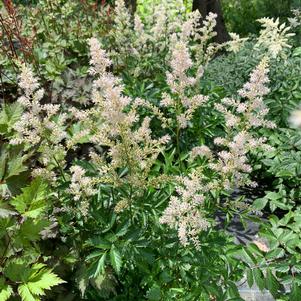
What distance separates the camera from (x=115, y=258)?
2.09 meters

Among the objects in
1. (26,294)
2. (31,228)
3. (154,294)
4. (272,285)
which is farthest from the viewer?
(272,285)

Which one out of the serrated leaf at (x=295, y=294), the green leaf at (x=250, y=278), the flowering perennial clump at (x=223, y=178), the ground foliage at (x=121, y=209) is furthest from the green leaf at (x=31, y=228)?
the serrated leaf at (x=295, y=294)

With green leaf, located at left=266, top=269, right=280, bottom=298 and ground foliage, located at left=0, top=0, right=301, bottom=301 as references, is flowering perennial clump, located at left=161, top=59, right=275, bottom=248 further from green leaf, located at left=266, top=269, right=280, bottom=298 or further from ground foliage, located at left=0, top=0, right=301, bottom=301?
green leaf, located at left=266, top=269, right=280, bottom=298

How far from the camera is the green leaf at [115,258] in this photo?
207 cm

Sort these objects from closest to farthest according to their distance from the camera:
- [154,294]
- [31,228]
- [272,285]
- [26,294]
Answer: [26,294]
[31,228]
[154,294]
[272,285]

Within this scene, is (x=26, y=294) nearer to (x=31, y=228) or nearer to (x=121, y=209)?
(x=31, y=228)

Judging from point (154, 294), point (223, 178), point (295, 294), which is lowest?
point (295, 294)

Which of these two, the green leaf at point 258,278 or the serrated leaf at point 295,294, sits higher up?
the green leaf at point 258,278

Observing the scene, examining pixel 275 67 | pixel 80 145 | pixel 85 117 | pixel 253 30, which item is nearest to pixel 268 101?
pixel 275 67

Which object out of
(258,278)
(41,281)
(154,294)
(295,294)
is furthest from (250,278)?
(41,281)

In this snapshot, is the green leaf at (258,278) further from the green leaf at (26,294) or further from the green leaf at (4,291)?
the green leaf at (4,291)

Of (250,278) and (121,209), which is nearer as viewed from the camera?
(121,209)

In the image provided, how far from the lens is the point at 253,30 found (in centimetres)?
882

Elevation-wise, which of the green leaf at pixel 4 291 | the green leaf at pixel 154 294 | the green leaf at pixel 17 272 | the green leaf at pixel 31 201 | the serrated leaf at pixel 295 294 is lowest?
the serrated leaf at pixel 295 294
